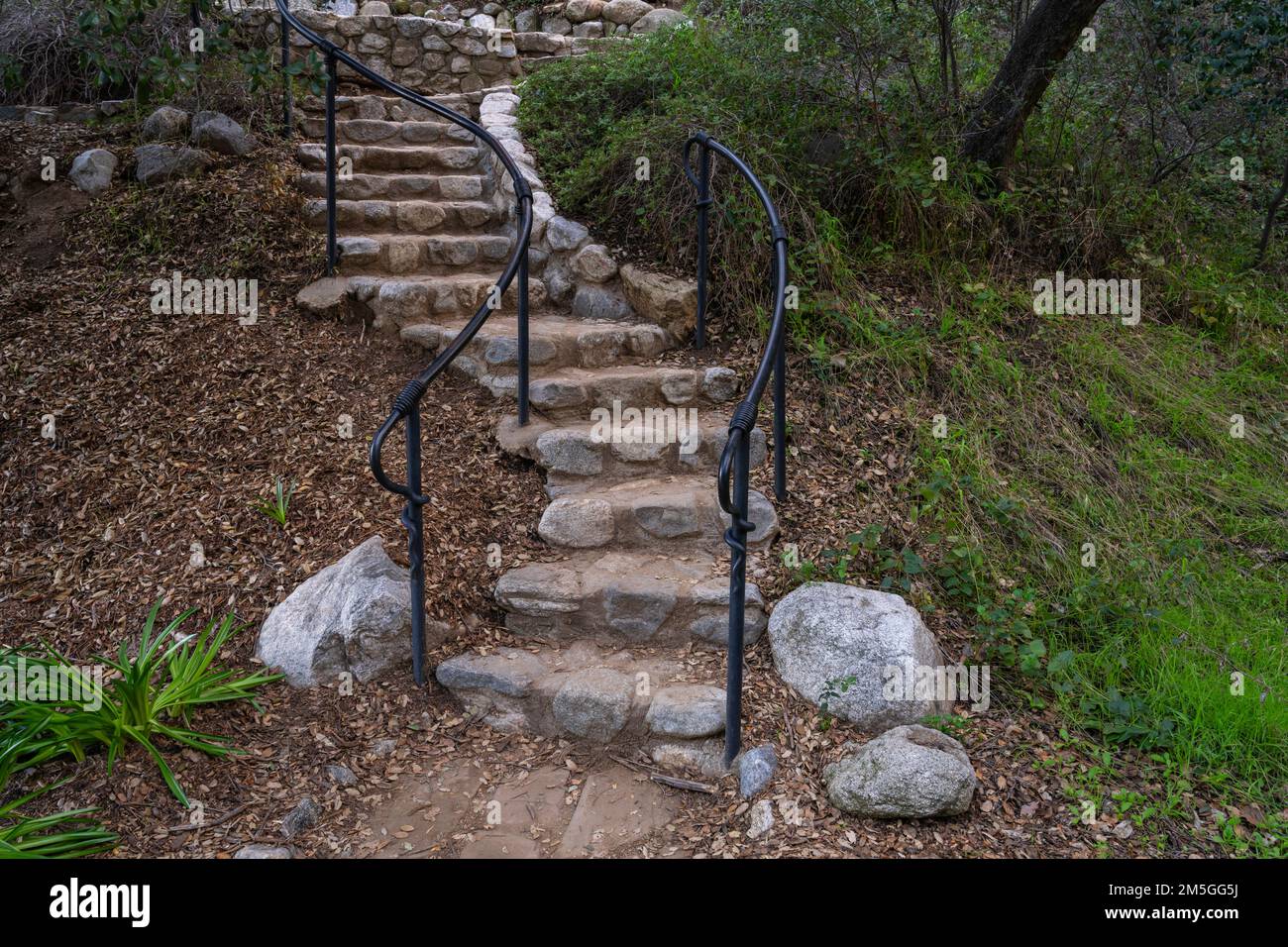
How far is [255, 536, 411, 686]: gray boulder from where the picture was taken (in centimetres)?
300

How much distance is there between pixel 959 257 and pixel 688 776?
10.3ft

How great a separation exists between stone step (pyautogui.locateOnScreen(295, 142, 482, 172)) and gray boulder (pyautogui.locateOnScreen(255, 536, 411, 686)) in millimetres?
3474

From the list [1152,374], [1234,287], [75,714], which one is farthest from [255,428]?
[1234,287]

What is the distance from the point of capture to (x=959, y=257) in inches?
182

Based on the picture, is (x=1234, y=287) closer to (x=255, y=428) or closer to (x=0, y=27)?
(x=255, y=428)

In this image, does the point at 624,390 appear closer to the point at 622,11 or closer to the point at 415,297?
the point at 415,297

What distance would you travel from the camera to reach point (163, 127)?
5.09m

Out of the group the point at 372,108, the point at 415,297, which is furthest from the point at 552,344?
the point at 372,108

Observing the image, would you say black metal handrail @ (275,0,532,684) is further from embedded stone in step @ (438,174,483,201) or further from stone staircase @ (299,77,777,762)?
embedded stone in step @ (438,174,483,201)

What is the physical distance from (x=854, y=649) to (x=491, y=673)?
1194mm

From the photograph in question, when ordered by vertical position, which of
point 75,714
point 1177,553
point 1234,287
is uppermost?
point 1234,287

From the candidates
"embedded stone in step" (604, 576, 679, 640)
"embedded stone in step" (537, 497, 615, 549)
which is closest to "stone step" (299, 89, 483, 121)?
"embedded stone in step" (537, 497, 615, 549)

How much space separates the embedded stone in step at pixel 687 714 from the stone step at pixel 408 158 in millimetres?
4268

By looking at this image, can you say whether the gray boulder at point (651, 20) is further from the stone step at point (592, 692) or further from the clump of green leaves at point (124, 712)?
the clump of green leaves at point (124, 712)
